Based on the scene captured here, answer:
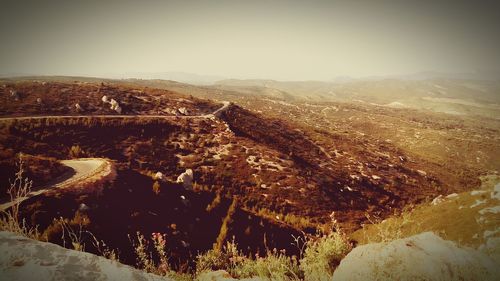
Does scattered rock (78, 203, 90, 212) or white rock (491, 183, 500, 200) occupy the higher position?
white rock (491, 183, 500, 200)

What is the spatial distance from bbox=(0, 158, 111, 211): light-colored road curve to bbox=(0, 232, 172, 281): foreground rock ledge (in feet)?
43.9

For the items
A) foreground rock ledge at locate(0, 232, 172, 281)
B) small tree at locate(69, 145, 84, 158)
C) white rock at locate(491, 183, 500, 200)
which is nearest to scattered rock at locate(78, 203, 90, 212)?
small tree at locate(69, 145, 84, 158)

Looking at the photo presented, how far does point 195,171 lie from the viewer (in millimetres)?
29625

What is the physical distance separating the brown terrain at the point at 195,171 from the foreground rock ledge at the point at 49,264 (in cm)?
996

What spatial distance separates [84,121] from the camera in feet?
113

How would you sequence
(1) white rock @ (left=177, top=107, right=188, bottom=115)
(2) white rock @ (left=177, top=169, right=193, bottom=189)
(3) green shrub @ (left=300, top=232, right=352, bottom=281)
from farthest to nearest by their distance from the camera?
(1) white rock @ (left=177, top=107, right=188, bottom=115) → (2) white rock @ (left=177, top=169, right=193, bottom=189) → (3) green shrub @ (left=300, top=232, right=352, bottom=281)

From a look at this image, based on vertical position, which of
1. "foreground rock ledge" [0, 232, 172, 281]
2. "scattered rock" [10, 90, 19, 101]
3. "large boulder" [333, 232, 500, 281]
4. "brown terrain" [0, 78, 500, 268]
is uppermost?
"scattered rock" [10, 90, 19, 101]

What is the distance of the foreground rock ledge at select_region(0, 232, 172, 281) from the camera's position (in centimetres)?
390

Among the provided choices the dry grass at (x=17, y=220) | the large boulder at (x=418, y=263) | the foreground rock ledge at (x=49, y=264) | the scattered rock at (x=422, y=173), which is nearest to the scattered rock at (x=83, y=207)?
Answer: the dry grass at (x=17, y=220)

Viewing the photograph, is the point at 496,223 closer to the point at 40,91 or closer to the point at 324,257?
the point at 324,257

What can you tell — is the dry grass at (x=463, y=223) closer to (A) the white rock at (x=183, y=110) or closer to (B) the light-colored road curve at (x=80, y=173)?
(B) the light-colored road curve at (x=80, y=173)

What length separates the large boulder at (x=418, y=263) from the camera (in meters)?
5.36

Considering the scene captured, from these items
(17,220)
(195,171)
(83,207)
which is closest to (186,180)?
(195,171)

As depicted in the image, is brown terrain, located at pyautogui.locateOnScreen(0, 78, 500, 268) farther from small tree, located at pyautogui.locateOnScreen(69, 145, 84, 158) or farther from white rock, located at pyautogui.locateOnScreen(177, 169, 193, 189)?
white rock, located at pyautogui.locateOnScreen(177, 169, 193, 189)
